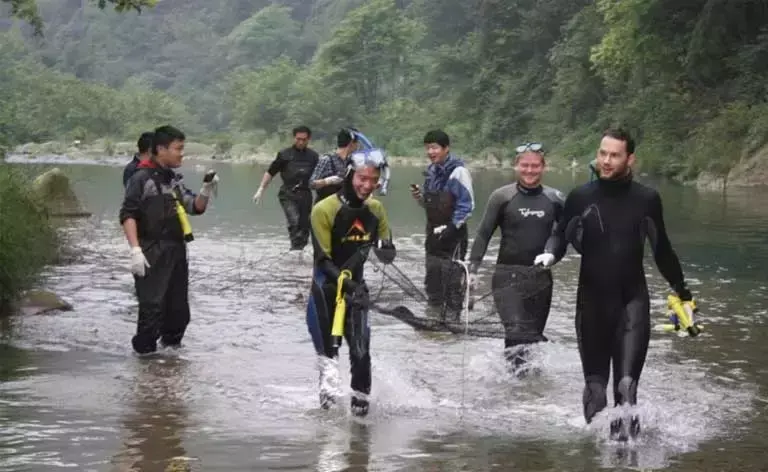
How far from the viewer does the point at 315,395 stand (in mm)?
9602

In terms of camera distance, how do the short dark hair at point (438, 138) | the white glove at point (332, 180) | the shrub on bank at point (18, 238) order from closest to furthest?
the shrub on bank at point (18, 238)
the short dark hair at point (438, 138)
the white glove at point (332, 180)

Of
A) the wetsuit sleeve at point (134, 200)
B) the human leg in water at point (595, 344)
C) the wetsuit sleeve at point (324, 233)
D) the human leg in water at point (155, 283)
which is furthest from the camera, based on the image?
the human leg in water at point (155, 283)

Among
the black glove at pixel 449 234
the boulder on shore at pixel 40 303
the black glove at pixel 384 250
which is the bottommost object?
the boulder on shore at pixel 40 303

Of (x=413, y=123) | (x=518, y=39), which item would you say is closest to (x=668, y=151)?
(x=518, y=39)

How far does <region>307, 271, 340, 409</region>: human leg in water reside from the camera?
28.5 feet

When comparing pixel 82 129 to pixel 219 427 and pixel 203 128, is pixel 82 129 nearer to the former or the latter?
pixel 203 128

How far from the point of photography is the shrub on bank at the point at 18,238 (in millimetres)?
11977

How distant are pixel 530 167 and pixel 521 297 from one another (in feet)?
3.19

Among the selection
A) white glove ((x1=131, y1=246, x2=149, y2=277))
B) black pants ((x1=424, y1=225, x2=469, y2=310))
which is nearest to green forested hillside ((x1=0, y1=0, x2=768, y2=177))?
white glove ((x1=131, y1=246, x2=149, y2=277))

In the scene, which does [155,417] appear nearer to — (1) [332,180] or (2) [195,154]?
(1) [332,180]

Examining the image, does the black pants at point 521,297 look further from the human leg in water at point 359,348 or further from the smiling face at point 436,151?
the smiling face at point 436,151

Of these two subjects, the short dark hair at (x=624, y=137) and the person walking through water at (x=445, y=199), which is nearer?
the short dark hair at (x=624, y=137)

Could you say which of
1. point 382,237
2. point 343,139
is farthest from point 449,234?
point 382,237

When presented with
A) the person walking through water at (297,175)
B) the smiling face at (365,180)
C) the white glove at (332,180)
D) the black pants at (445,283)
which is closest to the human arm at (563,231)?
the smiling face at (365,180)
